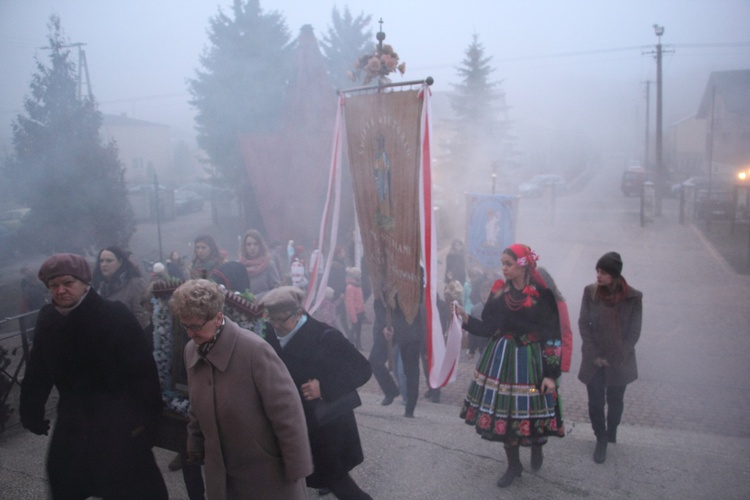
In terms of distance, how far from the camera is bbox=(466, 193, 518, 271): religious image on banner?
10.6 meters

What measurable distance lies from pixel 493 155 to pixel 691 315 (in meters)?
18.0

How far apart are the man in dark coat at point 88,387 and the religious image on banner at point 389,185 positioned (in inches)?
99.9

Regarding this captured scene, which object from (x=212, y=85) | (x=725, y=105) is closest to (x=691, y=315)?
(x=212, y=85)

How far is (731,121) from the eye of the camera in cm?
3384

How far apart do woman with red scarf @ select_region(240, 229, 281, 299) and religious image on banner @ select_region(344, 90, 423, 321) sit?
1005 mm

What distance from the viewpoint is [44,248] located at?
11.9 metres

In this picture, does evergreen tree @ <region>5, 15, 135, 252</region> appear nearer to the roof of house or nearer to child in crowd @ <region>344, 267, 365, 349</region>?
child in crowd @ <region>344, 267, 365, 349</region>

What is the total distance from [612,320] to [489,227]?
22.2 ft

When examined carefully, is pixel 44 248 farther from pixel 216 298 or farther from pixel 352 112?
pixel 216 298

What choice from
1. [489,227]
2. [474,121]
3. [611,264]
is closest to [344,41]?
[474,121]

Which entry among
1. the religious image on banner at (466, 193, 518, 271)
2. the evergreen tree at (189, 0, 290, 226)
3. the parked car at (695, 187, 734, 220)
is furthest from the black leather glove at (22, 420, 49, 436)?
the parked car at (695, 187, 734, 220)

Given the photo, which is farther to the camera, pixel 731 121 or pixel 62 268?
pixel 731 121

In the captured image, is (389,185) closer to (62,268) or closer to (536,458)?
(536,458)

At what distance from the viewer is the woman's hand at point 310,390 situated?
2.84 m
